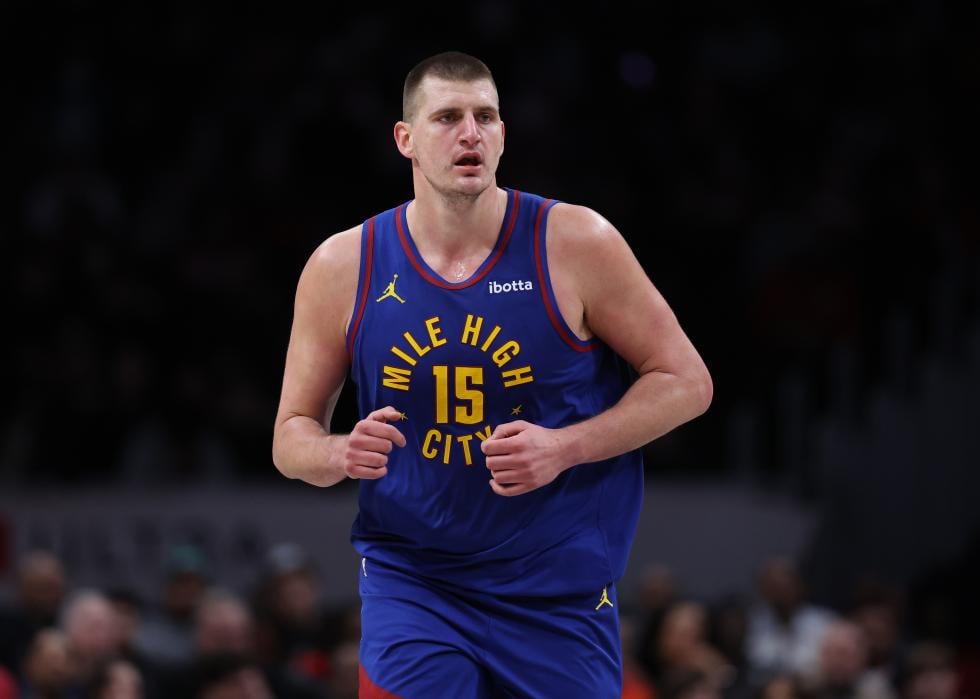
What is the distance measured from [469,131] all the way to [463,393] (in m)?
0.72

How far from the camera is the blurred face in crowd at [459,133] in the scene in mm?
4492

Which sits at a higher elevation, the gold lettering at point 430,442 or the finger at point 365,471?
the gold lettering at point 430,442

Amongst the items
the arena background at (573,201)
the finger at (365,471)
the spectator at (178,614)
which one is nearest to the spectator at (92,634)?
the spectator at (178,614)

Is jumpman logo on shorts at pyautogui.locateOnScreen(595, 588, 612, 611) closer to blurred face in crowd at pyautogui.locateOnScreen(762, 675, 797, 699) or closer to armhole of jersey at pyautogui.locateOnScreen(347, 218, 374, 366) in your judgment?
armhole of jersey at pyautogui.locateOnScreen(347, 218, 374, 366)

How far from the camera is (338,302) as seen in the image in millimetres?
4660

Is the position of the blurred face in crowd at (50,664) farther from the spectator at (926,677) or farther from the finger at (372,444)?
the spectator at (926,677)

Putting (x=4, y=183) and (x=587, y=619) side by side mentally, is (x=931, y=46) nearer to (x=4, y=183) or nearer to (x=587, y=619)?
(x=4, y=183)

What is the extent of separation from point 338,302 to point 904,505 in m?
9.47

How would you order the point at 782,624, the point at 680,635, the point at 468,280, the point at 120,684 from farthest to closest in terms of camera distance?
the point at 782,624, the point at 680,635, the point at 120,684, the point at 468,280

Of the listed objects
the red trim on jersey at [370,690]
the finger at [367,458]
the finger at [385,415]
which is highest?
the finger at [385,415]

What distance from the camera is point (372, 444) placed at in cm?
422

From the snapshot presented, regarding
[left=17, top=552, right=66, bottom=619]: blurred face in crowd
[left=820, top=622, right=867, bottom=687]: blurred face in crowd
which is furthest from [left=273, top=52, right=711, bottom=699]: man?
[left=820, top=622, right=867, bottom=687]: blurred face in crowd

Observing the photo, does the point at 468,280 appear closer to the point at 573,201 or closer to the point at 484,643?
the point at 484,643

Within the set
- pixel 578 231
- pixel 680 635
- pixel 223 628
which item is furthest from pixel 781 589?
pixel 578 231
